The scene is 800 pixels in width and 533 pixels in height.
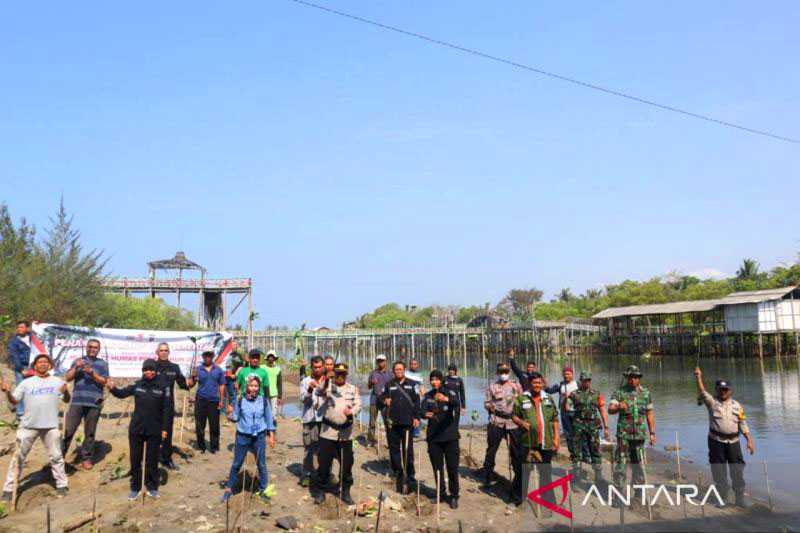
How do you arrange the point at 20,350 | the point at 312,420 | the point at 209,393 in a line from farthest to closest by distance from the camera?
the point at 20,350 → the point at 209,393 → the point at 312,420

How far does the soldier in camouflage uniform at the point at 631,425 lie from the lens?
8.27 meters

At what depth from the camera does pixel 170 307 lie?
144 feet

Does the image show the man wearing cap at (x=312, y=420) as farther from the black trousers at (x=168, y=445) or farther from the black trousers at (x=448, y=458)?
the black trousers at (x=168, y=445)

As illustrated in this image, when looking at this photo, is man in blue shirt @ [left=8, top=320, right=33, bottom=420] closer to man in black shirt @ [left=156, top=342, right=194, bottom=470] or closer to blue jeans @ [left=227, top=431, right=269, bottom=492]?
man in black shirt @ [left=156, top=342, right=194, bottom=470]

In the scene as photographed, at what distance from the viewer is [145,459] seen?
26.3ft

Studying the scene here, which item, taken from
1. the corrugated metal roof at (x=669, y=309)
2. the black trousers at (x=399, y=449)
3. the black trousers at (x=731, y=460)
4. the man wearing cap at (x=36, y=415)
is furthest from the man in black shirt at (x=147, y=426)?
the corrugated metal roof at (x=669, y=309)

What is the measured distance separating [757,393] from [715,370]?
1333 centimetres

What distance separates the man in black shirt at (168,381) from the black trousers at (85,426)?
3.64 ft

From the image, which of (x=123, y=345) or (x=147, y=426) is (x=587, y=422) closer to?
(x=147, y=426)

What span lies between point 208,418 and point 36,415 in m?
3.23

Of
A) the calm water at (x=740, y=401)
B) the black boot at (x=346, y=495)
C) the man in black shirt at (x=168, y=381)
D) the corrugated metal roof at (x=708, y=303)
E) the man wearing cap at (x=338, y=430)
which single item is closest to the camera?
A: the man wearing cap at (x=338, y=430)

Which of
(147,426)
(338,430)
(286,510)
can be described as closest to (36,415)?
(147,426)

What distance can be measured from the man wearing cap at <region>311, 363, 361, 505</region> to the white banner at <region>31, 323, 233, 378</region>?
5.98 meters

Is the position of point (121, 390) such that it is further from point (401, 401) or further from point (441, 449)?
point (441, 449)
